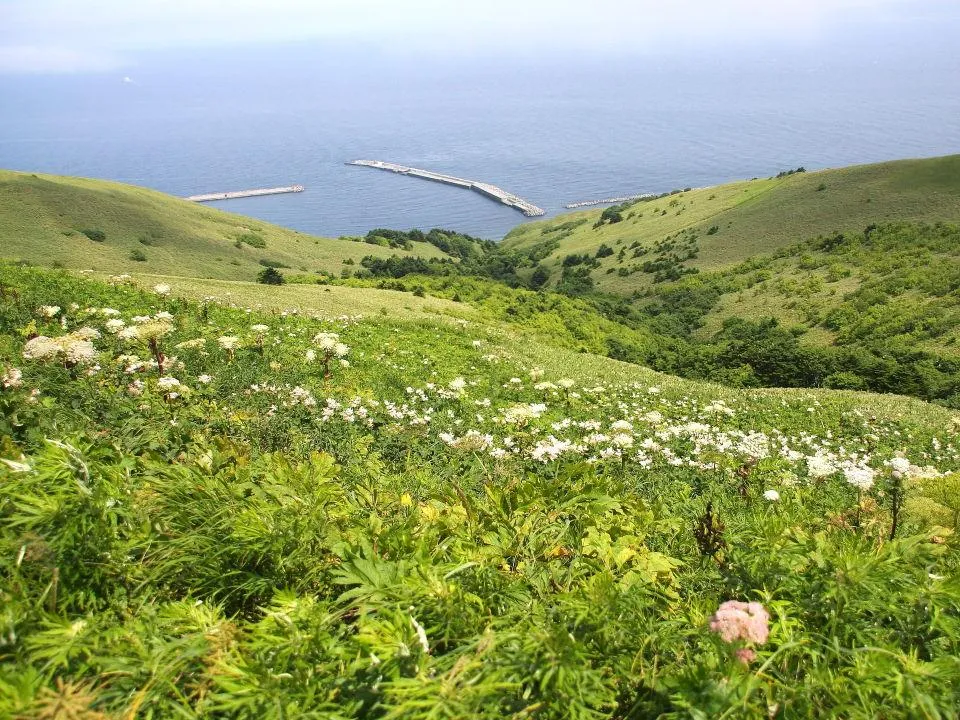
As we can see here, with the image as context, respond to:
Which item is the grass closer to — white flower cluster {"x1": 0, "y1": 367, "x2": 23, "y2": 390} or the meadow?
white flower cluster {"x1": 0, "y1": 367, "x2": 23, "y2": 390}

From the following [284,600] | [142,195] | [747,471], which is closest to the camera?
[284,600]

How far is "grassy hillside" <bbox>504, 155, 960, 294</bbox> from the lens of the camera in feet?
249

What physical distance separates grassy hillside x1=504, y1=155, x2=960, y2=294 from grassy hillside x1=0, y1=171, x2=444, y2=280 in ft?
153

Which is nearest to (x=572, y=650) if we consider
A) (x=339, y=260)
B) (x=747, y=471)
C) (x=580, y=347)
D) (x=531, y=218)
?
(x=747, y=471)

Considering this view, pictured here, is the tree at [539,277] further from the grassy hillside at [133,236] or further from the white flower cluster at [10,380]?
the white flower cluster at [10,380]

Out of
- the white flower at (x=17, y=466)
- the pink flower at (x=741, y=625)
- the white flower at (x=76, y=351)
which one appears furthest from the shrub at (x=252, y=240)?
the pink flower at (x=741, y=625)

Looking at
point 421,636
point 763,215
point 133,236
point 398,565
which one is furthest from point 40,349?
point 763,215

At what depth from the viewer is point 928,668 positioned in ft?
7.47

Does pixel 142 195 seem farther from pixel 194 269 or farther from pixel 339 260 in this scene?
pixel 194 269

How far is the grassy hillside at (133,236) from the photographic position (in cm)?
5331

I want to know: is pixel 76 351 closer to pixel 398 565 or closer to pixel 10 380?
pixel 10 380

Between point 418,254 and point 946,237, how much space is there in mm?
84829

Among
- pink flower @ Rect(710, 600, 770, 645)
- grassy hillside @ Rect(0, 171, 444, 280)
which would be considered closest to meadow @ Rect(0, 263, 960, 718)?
pink flower @ Rect(710, 600, 770, 645)

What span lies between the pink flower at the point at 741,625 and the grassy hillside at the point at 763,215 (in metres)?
84.8
